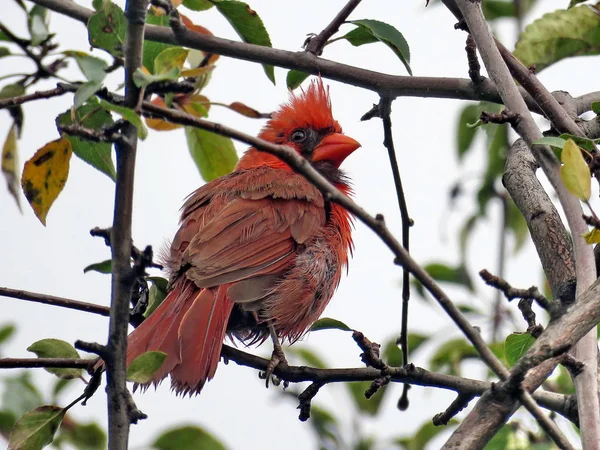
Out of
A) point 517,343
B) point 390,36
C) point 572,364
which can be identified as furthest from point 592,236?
point 390,36

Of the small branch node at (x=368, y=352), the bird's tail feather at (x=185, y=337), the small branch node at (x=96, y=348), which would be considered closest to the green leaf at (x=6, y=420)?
the bird's tail feather at (x=185, y=337)

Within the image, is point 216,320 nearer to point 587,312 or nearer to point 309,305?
point 309,305

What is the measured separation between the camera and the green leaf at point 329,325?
3.18 m

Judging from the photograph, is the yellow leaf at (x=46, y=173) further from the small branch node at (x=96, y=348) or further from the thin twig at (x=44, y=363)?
the small branch node at (x=96, y=348)

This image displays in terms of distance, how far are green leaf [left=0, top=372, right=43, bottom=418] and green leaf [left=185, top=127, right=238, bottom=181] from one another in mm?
1106

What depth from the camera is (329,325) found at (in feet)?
10.7

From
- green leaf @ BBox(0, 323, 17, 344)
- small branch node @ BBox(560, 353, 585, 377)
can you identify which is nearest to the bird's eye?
green leaf @ BBox(0, 323, 17, 344)

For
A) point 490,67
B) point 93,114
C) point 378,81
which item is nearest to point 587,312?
point 490,67

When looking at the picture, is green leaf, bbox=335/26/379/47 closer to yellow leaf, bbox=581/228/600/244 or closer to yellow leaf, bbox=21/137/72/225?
yellow leaf, bbox=21/137/72/225

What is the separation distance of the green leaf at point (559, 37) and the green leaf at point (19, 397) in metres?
2.20

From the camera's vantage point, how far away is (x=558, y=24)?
336cm

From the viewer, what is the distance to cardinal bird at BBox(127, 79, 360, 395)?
330 centimetres

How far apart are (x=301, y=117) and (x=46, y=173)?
8.39 ft

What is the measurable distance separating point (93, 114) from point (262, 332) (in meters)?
1.67
